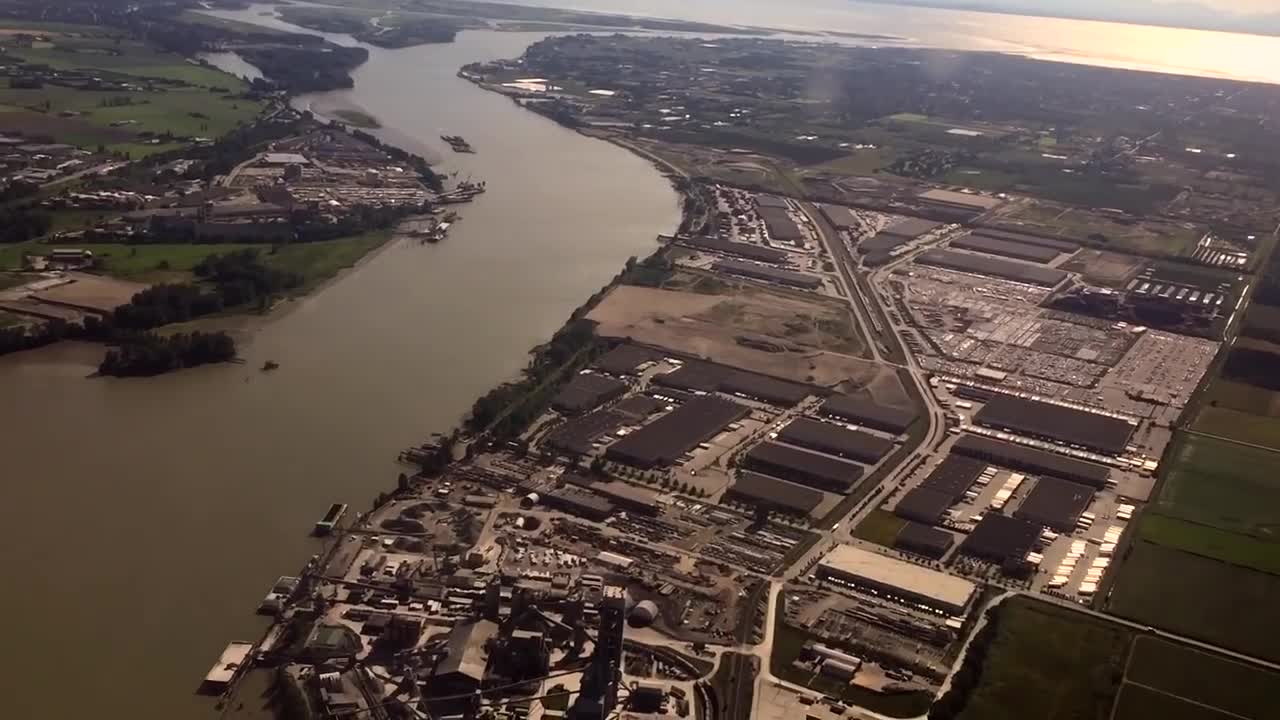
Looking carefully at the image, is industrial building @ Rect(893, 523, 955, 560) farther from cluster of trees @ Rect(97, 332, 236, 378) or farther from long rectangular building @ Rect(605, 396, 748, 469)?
cluster of trees @ Rect(97, 332, 236, 378)

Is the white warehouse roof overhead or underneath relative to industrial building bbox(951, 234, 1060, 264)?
underneath

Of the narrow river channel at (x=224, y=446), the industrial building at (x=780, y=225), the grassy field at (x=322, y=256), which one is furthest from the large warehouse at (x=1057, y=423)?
the grassy field at (x=322, y=256)

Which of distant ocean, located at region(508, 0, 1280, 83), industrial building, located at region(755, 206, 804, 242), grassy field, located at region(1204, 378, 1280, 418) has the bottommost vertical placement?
grassy field, located at region(1204, 378, 1280, 418)

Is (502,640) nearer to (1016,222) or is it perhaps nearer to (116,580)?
(116,580)

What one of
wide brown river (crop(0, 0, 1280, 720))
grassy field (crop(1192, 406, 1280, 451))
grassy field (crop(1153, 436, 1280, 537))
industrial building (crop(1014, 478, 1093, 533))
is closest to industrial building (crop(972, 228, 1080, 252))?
wide brown river (crop(0, 0, 1280, 720))

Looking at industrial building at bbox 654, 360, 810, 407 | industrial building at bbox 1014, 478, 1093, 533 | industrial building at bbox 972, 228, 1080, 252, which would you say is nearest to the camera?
industrial building at bbox 1014, 478, 1093, 533

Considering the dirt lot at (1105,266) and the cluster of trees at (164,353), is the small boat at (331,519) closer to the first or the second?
the cluster of trees at (164,353)

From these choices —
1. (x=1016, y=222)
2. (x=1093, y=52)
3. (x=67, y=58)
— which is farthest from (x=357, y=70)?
(x=1093, y=52)

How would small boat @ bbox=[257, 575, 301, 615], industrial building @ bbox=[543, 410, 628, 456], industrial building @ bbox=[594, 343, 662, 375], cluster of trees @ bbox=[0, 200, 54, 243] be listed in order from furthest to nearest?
cluster of trees @ bbox=[0, 200, 54, 243]
industrial building @ bbox=[594, 343, 662, 375]
industrial building @ bbox=[543, 410, 628, 456]
small boat @ bbox=[257, 575, 301, 615]
